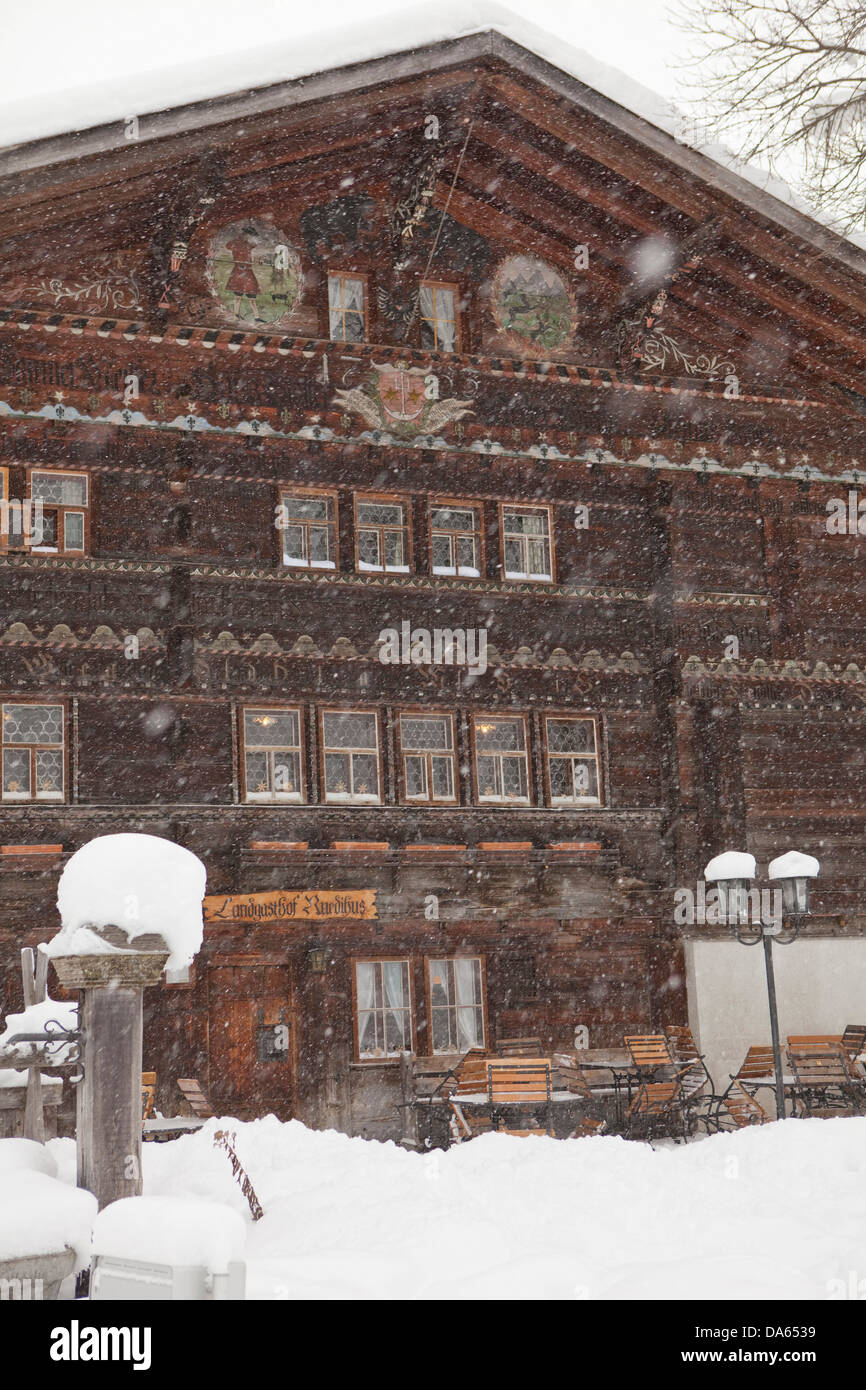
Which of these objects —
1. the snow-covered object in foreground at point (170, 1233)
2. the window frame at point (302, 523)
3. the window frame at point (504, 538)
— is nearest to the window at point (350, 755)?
the window frame at point (302, 523)

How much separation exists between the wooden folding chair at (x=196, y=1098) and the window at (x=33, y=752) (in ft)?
12.5

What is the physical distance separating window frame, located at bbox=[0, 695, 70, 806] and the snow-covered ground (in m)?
6.39

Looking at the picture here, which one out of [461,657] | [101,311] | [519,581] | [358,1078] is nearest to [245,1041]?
[358,1078]

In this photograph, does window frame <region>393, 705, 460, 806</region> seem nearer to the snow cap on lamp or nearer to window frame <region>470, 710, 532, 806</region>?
window frame <region>470, 710, 532, 806</region>

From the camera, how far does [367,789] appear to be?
750 inches

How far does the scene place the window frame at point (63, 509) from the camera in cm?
1800

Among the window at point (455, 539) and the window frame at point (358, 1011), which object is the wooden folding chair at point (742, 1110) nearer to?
the window frame at point (358, 1011)

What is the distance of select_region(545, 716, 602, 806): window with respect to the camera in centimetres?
2000

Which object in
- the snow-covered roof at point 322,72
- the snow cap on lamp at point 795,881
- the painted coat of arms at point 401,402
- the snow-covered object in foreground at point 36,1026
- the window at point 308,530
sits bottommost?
the snow-covered object in foreground at point 36,1026

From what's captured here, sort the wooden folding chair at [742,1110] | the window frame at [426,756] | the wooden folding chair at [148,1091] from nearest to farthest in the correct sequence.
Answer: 1. the wooden folding chair at [148,1091]
2. the wooden folding chair at [742,1110]
3. the window frame at [426,756]

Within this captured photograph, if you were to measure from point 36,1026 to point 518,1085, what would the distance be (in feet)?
19.8

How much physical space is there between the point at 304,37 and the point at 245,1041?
12685 millimetres

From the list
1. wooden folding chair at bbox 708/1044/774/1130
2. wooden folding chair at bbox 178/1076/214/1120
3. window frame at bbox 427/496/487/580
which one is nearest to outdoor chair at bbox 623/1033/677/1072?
wooden folding chair at bbox 708/1044/774/1130
